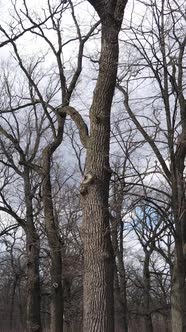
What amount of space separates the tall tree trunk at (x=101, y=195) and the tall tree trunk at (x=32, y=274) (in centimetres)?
1037

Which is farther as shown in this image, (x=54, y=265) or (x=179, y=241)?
(x=54, y=265)

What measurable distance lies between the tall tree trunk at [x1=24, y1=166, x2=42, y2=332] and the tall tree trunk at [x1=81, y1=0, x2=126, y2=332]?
10372 mm

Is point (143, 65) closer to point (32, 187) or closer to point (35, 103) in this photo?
point (35, 103)

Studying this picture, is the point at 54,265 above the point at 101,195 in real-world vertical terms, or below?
above

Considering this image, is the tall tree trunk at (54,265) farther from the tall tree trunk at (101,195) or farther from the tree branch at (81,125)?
the tall tree trunk at (101,195)

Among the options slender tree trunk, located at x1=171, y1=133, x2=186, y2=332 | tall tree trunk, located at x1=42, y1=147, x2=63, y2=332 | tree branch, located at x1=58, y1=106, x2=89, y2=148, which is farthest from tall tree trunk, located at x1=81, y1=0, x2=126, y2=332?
tall tree trunk, located at x1=42, y1=147, x2=63, y2=332

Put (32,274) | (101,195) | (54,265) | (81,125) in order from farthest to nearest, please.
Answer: (32,274) → (54,265) → (81,125) → (101,195)

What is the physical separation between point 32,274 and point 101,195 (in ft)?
36.3

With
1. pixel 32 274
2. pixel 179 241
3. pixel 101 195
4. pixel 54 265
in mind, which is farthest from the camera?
pixel 32 274

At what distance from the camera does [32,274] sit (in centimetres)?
1903

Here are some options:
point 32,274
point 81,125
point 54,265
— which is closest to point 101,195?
point 81,125

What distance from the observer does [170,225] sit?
13289 millimetres

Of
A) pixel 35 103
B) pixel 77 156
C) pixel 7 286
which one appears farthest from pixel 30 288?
pixel 7 286

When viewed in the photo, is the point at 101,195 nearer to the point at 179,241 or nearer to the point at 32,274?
the point at 179,241
